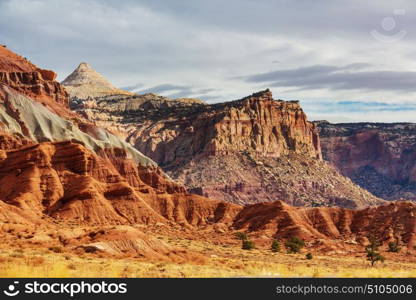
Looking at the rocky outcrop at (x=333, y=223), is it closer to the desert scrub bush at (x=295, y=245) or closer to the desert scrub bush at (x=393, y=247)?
the desert scrub bush at (x=393, y=247)

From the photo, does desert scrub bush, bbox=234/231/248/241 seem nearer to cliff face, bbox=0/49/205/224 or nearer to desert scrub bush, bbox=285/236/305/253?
desert scrub bush, bbox=285/236/305/253

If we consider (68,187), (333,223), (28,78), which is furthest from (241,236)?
(28,78)

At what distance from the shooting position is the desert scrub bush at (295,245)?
107 m

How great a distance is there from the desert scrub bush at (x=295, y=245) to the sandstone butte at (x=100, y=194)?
19.1 feet

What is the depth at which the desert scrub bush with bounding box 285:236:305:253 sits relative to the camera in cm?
10738

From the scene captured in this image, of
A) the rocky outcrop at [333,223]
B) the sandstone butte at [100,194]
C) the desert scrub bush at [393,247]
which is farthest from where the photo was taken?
the rocky outcrop at [333,223]

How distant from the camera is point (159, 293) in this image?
25.7 metres

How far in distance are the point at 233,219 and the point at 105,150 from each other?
29.2 meters

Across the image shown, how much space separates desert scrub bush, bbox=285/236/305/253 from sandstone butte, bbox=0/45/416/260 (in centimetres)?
583

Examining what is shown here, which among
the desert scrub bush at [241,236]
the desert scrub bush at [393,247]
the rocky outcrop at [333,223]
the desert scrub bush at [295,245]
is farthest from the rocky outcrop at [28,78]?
the desert scrub bush at [393,247]

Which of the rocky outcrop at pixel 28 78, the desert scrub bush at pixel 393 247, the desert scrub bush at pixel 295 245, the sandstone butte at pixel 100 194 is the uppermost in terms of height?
the rocky outcrop at pixel 28 78

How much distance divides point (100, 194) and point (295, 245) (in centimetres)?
3400

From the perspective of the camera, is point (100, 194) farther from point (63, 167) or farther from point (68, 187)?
point (63, 167)

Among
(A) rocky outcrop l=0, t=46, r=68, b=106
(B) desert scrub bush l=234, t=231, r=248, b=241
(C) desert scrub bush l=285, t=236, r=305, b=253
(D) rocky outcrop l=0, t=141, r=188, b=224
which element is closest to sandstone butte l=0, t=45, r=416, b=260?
(D) rocky outcrop l=0, t=141, r=188, b=224
